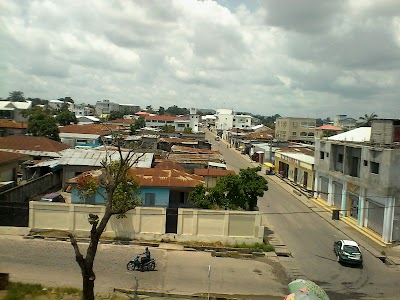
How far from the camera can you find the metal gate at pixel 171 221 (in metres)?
22.6

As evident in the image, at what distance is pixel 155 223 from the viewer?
2273cm

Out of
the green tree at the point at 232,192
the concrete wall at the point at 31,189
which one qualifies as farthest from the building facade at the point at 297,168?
the concrete wall at the point at 31,189

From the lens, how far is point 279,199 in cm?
3741

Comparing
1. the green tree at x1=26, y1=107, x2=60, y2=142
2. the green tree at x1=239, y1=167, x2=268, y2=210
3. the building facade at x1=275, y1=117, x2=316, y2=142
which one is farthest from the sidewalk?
the building facade at x1=275, y1=117, x2=316, y2=142

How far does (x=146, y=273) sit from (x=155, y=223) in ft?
16.7

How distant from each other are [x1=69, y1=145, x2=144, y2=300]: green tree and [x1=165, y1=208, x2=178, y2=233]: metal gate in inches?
77.9

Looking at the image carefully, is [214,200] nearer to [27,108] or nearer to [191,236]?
[191,236]

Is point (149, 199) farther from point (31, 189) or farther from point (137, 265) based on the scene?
point (31, 189)

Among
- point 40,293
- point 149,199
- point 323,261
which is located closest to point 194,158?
point 149,199

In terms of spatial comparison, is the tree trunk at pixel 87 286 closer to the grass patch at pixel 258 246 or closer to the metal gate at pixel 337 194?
the grass patch at pixel 258 246

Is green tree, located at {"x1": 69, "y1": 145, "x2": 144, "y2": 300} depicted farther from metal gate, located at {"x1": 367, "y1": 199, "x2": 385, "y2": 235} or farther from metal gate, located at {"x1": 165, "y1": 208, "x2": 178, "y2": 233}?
metal gate, located at {"x1": 367, "y1": 199, "x2": 385, "y2": 235}

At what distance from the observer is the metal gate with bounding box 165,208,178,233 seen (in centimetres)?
2261

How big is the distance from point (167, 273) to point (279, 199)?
21.4m

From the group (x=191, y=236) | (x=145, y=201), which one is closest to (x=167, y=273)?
(x=191, y=236)
